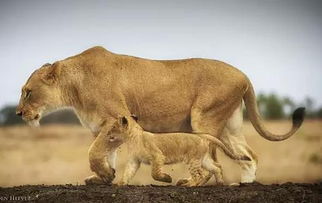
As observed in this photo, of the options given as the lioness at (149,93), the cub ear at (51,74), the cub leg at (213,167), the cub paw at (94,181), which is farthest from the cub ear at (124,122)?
the cub ear at (51,74)

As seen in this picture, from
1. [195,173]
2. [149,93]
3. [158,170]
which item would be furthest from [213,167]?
[149,93]

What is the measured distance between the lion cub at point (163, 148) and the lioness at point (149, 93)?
36 centimetres

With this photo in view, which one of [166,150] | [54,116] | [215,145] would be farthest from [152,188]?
[54,116]

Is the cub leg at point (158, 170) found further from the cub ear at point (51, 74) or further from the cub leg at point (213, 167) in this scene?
the cub ear at point (51, 74)

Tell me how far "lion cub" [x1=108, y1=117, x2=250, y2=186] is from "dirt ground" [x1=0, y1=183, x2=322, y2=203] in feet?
1.27

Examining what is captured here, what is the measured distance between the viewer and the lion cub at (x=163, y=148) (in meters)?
9.23

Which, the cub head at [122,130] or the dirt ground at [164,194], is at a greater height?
the cub head at [122,130]

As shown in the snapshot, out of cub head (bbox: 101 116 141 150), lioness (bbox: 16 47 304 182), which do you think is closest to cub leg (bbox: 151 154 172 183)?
cub head (bbox: 101 116 141 150)

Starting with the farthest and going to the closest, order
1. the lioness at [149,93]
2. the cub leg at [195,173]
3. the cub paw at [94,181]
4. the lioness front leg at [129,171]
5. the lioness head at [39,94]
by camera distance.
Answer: the lioness head at [39,94] < the lioness at [149,93] < the cub paw at [94,181] < the cub leg at [195,173] < the lioness front leg at [129,171]

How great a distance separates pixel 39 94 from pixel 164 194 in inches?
107

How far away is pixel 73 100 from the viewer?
Result: 10133 millimetres

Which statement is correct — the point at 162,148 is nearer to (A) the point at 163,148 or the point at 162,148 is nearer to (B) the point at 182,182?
(A) the point at 163,148

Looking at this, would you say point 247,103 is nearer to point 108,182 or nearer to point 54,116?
point 108,182

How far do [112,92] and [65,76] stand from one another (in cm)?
78
